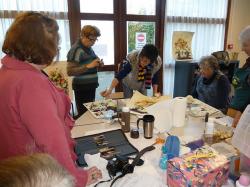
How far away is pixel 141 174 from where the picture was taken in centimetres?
110

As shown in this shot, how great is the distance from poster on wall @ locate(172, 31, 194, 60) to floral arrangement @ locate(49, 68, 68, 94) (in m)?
2.12

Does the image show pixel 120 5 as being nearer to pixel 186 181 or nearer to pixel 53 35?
pixel 53 35

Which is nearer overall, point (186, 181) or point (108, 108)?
point (186, 181)

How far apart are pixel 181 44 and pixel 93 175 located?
9.88 ft

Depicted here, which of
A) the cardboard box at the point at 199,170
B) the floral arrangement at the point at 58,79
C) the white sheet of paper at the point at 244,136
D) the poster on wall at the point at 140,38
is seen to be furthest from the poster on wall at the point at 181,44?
the cardboard box at the point at 199,170


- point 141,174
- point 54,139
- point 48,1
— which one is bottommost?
point 141,174

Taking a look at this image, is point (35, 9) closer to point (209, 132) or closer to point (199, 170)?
point (209, 132)

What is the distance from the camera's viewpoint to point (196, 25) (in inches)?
146

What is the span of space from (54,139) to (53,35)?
0.42 m

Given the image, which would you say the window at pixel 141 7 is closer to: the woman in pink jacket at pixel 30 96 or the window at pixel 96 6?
the window at pixel 96 6

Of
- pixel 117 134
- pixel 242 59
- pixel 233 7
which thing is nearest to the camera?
pixel 117 134

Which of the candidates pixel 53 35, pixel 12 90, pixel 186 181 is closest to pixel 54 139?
pixel 12 90

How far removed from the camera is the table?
1.05 m

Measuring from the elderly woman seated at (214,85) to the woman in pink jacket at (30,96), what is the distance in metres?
1.76
